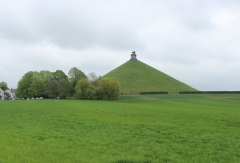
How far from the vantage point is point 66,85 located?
94.9 m

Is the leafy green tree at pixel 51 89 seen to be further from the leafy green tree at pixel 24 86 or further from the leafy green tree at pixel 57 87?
the leafy green tree at pixel 24 86

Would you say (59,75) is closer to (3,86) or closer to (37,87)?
(37,87)

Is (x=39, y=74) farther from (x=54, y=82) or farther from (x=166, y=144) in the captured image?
(x=166, y=144)

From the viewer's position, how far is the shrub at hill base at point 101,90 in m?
86.1

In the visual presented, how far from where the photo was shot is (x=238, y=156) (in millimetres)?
10641

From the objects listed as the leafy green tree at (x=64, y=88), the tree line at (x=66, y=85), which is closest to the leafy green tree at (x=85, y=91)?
the tree line at (x=66, y=85)

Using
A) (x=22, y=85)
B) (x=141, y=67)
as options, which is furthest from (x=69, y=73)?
(x=141, y=67)

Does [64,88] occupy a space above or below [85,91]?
above

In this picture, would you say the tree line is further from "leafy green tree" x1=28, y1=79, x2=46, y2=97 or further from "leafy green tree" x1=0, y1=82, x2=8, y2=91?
"leafy green tree" x1=0, y1=82, x2=8, y2=91

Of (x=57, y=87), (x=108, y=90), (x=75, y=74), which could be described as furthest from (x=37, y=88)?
(x=108, y=90)

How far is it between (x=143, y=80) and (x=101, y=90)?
61.4 meters

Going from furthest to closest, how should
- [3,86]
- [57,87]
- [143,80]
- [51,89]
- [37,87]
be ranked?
[3,86] < [143,80] < [37,87] < [57,87] < [51,89]

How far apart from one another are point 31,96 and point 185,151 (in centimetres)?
9890

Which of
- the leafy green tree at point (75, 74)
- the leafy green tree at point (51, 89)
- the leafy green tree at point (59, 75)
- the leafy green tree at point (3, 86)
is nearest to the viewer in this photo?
the leafy green tree at point (51, 89)
